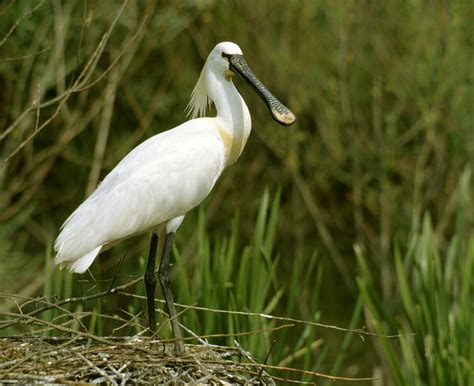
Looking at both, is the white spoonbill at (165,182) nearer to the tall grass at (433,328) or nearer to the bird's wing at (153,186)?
the bird's wing at (153,186)

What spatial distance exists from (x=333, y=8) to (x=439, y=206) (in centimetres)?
245

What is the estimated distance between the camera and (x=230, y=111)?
576 cm

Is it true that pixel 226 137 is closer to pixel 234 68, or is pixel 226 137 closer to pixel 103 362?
pixel 234 68

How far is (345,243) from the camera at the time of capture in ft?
44.4

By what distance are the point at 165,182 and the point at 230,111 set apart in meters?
0.52

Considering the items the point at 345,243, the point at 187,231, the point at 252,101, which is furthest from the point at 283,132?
the point at 345,243

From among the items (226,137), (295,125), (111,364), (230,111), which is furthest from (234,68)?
(295,125)

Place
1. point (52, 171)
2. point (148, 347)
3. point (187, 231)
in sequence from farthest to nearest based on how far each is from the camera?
point (52, 171), point (187, 231), point (148, 347)

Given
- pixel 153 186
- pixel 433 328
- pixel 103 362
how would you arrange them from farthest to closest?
1. pixel 433 328
2. pixel 153 186
3. pixel 103 362

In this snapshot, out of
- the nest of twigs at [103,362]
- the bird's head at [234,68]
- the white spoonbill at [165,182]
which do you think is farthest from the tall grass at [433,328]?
the nest of twigs at [103,362]

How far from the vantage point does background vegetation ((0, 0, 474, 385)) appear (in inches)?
369

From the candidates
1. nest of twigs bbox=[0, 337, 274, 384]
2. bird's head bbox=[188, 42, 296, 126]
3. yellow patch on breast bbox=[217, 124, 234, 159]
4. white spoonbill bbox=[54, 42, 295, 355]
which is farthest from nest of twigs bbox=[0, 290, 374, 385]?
bird's head bbox=[188, 42, 296, 126]

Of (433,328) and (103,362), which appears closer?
(103,362)

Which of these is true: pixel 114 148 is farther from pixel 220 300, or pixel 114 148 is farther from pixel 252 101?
pixel 220 300
